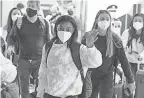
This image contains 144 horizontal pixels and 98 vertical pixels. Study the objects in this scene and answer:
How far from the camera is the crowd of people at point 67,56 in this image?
2475mm

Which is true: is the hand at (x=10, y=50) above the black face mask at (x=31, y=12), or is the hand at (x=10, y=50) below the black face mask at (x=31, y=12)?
below

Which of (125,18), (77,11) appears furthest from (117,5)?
(77,11)

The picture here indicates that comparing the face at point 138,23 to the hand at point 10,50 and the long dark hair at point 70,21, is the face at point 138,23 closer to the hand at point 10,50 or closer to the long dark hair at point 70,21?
the hand at point 10,50

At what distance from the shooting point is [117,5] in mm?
6574

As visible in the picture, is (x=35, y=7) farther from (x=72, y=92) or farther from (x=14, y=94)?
(x=72, y=92)

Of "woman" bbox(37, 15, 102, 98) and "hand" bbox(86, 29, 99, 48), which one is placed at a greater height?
"hand" bbox(86, 29, 99, 48)

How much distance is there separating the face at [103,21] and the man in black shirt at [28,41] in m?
0.76

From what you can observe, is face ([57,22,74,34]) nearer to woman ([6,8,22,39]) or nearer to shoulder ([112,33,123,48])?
shoulder ([112,33,123,48])

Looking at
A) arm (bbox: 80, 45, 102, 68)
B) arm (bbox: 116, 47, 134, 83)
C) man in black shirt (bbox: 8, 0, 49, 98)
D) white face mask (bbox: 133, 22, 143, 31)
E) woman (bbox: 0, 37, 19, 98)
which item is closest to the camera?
woman (bbox: 0, 37, 19, 98)

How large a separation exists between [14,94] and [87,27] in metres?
4.29

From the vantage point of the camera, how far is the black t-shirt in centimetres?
374

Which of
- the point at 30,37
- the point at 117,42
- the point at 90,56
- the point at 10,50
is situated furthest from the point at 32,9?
the point at 90,56

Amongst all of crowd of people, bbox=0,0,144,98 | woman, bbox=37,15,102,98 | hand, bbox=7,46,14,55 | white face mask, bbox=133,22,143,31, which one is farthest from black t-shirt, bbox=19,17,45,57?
white face mask, bbox=133,22,143,31

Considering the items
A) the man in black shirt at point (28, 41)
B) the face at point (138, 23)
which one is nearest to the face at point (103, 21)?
the man in black shirt at point (28, 41)
